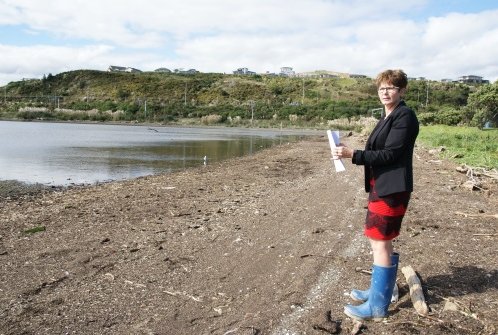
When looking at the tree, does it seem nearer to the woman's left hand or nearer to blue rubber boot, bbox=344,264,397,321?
blue rubber boot, bbox=344,264,397,321

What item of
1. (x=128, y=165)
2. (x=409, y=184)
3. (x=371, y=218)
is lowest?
(x=128, y=165)

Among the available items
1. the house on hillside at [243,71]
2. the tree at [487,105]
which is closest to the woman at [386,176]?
the tree at [487,105]

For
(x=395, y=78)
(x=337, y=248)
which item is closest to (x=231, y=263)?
(x=337, y=248)

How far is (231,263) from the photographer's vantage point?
5832 millimetres

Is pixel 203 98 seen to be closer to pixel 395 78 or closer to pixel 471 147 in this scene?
pixel 471 147

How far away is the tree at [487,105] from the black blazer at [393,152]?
29.9 meters

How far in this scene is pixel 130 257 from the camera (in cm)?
613

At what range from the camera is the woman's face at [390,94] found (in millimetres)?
3871

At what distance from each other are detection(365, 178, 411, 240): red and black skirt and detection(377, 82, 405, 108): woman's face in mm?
697

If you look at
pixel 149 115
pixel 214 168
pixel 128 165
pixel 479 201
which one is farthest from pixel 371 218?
pixel 149 115

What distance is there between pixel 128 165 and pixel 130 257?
47.1ft

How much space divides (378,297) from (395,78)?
1.95 metres

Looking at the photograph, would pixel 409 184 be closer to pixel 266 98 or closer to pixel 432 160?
pixel 432 160

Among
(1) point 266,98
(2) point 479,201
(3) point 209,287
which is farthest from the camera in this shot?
(1) point 266,98
